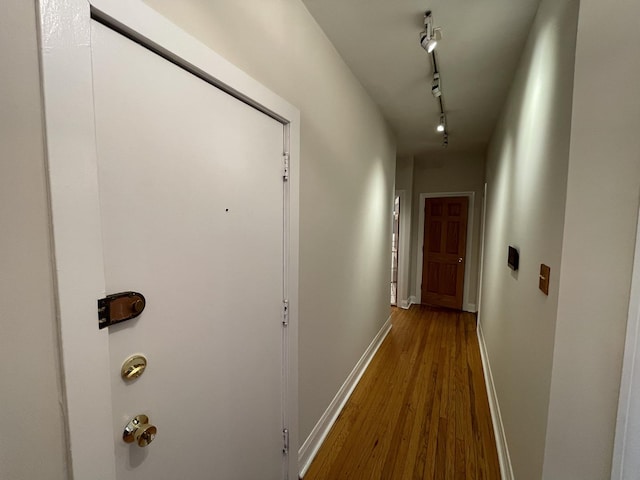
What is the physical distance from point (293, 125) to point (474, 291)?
4474 millimetres

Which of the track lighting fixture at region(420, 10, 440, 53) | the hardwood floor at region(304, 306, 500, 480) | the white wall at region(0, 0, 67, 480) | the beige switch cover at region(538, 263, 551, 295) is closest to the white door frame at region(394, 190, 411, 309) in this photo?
the hardwood floor at region(304, 306, 500, 480)

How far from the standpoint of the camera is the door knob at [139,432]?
0.73 metres

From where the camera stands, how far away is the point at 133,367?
738 millimetres

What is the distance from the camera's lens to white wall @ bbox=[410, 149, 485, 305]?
4.38 m

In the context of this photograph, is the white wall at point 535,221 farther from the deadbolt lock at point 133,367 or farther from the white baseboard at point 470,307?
the white baseboard at point 470,307

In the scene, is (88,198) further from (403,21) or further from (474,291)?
(474,291)

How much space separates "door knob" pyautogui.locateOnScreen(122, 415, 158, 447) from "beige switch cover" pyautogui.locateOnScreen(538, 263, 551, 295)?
Answer: 1534 millimetres

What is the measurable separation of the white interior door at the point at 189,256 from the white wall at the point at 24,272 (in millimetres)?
118

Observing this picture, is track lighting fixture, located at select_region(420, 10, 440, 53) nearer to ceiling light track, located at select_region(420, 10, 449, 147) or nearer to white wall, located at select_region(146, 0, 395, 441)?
ceiling light track, located at select_region(420, 10, 449, 147)

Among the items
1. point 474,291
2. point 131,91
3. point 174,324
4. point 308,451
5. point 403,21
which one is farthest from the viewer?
point 474,291

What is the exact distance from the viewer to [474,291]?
449 cm

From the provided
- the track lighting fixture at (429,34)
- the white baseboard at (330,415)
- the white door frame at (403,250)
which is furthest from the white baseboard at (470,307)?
the track lighting fixture at (429,34)

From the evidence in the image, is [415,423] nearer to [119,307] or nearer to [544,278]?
[544,278]

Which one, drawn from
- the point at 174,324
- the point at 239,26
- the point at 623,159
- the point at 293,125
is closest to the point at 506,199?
the point at 623,159
